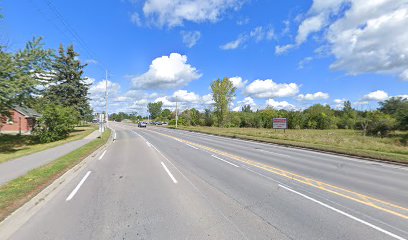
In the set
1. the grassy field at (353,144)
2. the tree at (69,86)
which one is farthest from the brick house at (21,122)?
the grassy field at (353,144)

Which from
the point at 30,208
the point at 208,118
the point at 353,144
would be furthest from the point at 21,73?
the point at 208,118

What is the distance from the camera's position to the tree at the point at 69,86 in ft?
136

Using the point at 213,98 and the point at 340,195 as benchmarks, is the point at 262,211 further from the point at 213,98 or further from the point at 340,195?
the point at 213,98

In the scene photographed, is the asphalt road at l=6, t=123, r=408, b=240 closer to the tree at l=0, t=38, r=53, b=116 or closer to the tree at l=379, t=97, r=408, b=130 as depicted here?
the tree at l=0, t=38, r=53, b=116

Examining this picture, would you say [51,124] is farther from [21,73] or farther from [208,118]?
[208,118]

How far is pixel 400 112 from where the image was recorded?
44.5 metres

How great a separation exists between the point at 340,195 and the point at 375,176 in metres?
4.48

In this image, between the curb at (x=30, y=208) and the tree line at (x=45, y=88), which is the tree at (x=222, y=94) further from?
the curb at (x=30, y=208)

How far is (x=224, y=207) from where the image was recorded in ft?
20.9

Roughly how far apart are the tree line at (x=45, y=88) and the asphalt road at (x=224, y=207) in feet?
46.8

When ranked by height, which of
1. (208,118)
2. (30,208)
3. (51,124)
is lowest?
(30,208)

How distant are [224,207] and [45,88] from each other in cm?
3486

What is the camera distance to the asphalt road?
195 inches

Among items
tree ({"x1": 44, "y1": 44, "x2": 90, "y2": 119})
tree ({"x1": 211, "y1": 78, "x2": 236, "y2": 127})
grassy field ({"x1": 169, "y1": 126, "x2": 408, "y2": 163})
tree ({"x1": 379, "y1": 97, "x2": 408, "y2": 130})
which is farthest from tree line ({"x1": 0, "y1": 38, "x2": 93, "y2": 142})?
tree ({"x1": 379, "y1": 97, "x2": 408, "y2": 130})
